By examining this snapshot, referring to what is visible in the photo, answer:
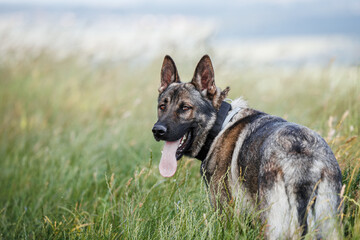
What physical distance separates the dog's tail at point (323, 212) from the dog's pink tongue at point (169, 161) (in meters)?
1.32

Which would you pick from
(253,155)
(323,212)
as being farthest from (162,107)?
(323,212)

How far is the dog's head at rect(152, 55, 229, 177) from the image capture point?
3.33m

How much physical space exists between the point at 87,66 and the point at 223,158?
6.26m

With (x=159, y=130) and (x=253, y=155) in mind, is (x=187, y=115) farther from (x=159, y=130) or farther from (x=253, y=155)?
(x=253, y=155)

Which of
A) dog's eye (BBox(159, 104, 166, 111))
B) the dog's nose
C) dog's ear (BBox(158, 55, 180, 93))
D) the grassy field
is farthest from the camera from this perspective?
dog's ear (BBox(158, 55, 180, 93))

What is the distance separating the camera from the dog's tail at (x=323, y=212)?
2238 mm

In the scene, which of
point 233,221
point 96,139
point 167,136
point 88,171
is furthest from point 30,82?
point 233,221

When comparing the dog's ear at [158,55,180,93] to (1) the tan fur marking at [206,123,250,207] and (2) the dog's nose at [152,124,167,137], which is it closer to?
(2) the dog's nose at [152,124,167,137]

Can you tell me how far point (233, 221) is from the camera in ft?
8.31

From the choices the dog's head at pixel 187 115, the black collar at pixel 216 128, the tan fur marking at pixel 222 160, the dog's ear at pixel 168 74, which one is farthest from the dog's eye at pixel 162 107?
the tan fur marking at pixel 222 160

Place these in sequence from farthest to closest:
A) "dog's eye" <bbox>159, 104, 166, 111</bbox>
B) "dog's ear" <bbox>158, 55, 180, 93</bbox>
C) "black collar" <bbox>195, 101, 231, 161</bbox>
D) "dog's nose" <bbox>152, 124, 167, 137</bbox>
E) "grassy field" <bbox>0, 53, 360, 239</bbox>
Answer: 1. "dog's ear" <bbox>158, 55, 180, 93</bbox>
2. "dog's eye" <bbox>159, 104, 166, 111</bbox>
3. "black collar" <bbox>195, 101, 231, 161</bbox>
4. "dog's nose" <bbox>152, 124, 167, 137</bbox>
5. "grassy field" <bbox>0, 53, 360, 239</bbox>

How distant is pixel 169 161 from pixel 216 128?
510 millimetres

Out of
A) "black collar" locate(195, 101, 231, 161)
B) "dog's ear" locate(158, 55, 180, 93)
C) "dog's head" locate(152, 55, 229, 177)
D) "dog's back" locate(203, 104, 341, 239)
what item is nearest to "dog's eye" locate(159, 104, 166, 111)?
"dog's head" locate(152, 55, 229, 177)

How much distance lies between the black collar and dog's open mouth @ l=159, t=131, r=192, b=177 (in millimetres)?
156
